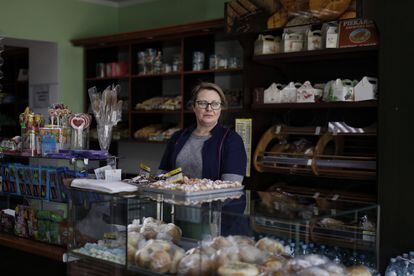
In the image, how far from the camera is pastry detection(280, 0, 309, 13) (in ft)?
12.7

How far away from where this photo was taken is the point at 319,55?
Result: 395 cm

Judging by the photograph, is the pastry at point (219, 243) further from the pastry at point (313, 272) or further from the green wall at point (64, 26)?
the green wall at point (64, 26)

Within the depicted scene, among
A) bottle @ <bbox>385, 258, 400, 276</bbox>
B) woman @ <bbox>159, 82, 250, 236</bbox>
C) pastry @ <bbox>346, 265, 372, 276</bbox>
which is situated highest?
woman @ <bbox>159, 82, 250, 236</bbox>

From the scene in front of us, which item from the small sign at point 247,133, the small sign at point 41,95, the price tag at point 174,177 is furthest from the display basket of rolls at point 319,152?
the small sign at point 41,95

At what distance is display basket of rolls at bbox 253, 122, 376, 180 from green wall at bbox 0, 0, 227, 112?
1.84 metres

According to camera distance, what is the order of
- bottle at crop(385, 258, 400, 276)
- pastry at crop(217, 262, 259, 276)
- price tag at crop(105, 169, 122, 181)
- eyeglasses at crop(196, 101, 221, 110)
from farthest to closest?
bottle at crop(385, 258, 400, 276), eyeglasses at crop(196, 101, 221, 110), price tag at crop(105, 169, 122, 181), pastry at crop(217, 262, 259, 276)

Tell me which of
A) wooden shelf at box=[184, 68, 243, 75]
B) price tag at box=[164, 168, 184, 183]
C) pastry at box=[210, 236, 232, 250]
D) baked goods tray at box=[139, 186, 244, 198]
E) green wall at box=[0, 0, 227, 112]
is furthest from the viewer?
green wall at box=[0, 0, 227, 112]

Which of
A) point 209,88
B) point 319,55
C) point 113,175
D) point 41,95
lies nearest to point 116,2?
point 41,95

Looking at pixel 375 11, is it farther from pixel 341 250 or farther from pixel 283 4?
pixel 341 250

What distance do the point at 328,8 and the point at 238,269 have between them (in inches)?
103

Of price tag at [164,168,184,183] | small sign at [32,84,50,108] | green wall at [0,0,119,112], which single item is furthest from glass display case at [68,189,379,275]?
small sign at [32,84,50,108]

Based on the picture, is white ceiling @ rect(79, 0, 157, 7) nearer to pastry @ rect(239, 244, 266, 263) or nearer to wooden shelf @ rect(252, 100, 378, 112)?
wooden shelf @ rect(252, 100, 378, 112)

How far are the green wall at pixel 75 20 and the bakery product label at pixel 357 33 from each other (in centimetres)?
202

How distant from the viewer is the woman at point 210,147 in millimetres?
2633
